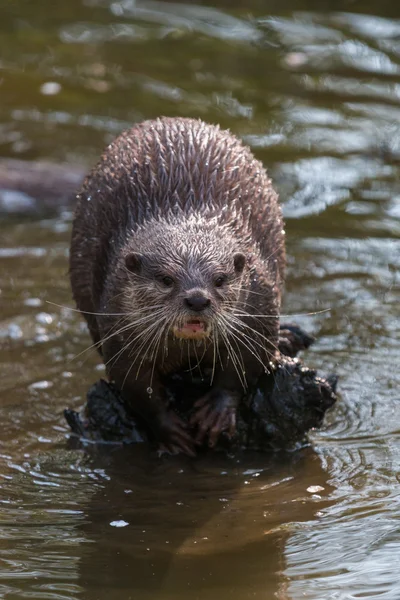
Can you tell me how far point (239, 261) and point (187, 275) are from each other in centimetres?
27

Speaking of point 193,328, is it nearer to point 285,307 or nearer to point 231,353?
point 231,353

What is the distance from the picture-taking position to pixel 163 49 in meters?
10.4

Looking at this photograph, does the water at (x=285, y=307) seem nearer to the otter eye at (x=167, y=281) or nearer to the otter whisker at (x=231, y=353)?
the otter whisker at (x=231, y=353)

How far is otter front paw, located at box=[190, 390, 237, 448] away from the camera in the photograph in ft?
15.5

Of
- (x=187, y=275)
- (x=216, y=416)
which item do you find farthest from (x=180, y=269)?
(x=216, y=416)

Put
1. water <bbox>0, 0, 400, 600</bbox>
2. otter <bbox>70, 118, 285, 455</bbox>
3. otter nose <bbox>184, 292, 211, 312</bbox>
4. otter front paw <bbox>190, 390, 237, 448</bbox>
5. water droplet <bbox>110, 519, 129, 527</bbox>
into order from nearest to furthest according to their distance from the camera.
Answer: water <bbox>0, 0, 400, 600</bbox> < otter nose <bbox>184, 292, 211, 312</bbox> < water droplet <bbox>110, 519, 129, 527</bbox> < otter <bbox>70, 118, 285, 455</bbox> < otter front paw <bbox>190, 390, 237, 448</bbox>

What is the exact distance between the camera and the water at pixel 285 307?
12.7ft

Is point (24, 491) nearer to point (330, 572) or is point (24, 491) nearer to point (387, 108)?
point (330, 572)

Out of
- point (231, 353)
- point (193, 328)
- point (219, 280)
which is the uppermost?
point (219, 280)

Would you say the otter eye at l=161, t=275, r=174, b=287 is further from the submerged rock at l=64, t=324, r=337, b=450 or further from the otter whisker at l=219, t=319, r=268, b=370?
the submerged rock at l=64, t=324, r=337, b=450

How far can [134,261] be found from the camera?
444 cm

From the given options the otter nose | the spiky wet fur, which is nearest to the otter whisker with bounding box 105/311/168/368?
the spiky wet fur

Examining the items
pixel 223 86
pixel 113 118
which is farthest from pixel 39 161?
pixel 223 86

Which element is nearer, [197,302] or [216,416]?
[197,302]
